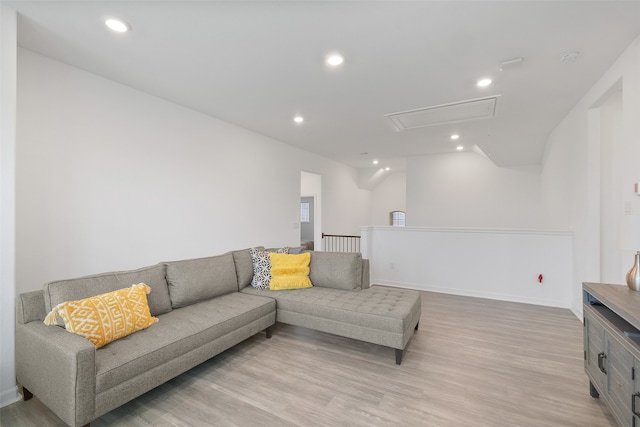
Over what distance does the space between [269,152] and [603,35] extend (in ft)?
14.1

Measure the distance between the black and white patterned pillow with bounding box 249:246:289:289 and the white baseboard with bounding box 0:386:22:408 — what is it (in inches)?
80.7

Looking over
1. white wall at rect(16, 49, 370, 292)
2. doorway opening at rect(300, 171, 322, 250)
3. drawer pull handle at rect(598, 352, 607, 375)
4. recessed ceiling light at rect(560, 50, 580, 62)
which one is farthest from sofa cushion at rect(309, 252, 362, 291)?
doorway opening at rect(300, 171, 322, 250)

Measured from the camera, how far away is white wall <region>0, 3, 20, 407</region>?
1930 mm

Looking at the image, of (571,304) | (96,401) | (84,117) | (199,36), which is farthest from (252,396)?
(571,304)

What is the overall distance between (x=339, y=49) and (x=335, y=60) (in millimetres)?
168

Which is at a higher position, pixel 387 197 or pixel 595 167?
pixel 387 197

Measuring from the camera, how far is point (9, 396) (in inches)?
77.5

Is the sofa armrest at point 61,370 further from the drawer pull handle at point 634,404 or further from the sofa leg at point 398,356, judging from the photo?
the drawer pull handle at point 634,404

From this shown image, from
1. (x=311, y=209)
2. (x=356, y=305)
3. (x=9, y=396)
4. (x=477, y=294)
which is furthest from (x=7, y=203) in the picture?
(x=311, y=209)

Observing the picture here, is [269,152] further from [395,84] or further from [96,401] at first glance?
[96,401]

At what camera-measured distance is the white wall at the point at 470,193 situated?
6.44 meters

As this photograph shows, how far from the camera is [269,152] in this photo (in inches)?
201

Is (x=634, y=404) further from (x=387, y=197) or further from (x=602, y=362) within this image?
(x=387, y=197)

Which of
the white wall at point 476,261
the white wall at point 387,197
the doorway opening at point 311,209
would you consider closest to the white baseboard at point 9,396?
the white wall at point 476,261
